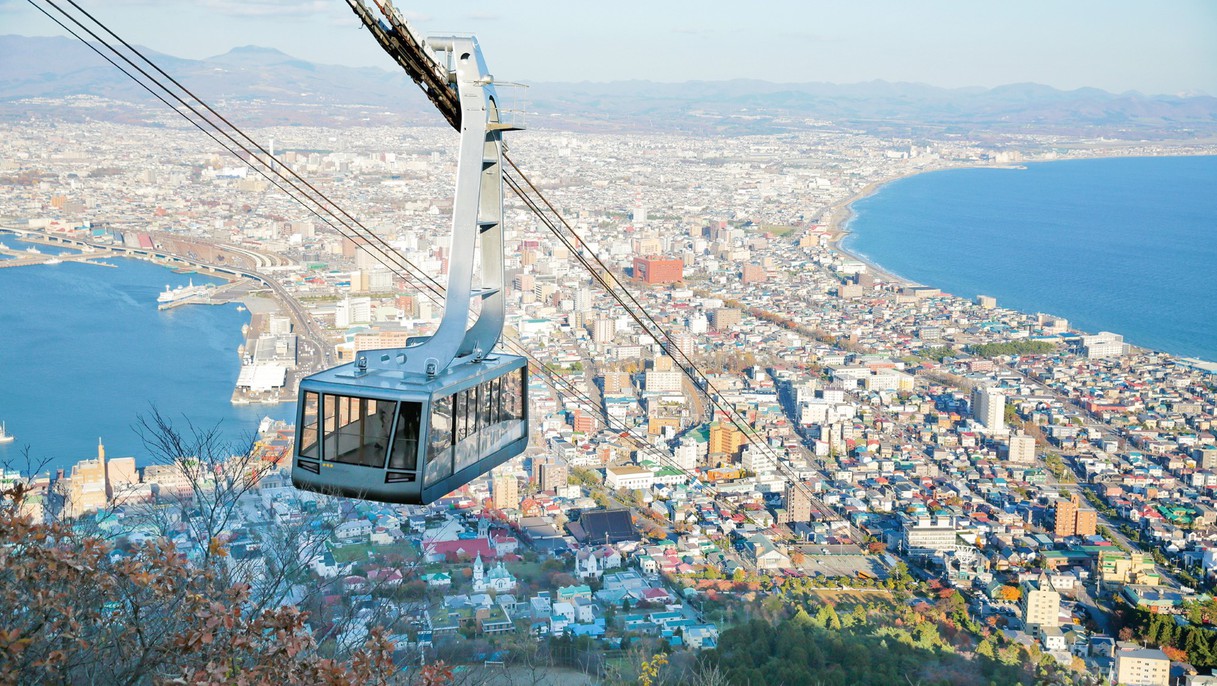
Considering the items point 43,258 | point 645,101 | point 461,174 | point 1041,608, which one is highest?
point 645,101

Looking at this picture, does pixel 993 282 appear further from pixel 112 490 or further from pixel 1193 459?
pixel 112 490

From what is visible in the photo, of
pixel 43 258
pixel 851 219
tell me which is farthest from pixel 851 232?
pixel 43 258

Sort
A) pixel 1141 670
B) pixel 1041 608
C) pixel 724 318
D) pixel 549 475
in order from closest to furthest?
1. pixel 1141 670
2. pixel 1041 608
3. pixel 549 475
4. pixel 724 318

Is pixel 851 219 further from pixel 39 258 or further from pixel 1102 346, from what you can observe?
pixel 39 258

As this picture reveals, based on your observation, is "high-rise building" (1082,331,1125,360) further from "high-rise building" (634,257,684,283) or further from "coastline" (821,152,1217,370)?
"high-rise building" (634,257,684,283)

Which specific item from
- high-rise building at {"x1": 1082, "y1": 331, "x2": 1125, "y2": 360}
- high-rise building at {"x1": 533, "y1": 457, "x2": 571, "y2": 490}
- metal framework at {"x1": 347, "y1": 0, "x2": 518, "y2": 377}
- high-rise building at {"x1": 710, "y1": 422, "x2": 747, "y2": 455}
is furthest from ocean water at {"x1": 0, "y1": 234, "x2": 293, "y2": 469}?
high-rise building at {"x1": 1082, "y1": 331, "x2": 1125, "y2": 360}
